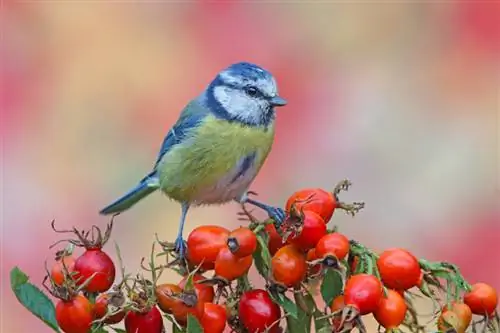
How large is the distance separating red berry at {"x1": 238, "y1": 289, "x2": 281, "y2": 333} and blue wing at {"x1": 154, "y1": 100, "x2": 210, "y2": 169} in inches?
28.5

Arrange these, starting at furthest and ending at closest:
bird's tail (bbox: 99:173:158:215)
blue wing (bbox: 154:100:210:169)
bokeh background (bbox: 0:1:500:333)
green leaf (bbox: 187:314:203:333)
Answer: bokeh background (bbox: 0:1:500:333) < bird's tail (bbox: 99:173:158:215) < blue wing (bbox: 154:100:210:169) < green leaf (bbox: 187:314:203:333)

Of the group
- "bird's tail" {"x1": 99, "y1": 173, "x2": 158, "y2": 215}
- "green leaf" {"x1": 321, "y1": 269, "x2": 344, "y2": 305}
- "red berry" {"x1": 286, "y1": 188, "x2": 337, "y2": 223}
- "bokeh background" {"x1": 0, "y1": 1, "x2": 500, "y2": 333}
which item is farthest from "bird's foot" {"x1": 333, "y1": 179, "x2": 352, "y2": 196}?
"bokeh background" {"x1": 0, "y1": 1, "x2": 500, "y2": 333}

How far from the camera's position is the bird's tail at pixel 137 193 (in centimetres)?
170

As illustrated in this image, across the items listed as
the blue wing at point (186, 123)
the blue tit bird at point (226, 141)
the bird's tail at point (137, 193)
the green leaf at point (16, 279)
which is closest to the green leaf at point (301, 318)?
the green leaf at point (16, 279)

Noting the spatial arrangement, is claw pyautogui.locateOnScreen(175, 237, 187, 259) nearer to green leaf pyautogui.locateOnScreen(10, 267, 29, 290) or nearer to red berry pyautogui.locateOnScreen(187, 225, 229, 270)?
red berry pyautogui.locateOnScreen(187, 225, 229, 270)

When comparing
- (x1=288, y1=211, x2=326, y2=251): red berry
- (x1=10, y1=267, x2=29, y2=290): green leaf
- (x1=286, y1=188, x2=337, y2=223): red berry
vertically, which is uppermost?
(x1=286, y1=188, x2=337, y2=223): red berry

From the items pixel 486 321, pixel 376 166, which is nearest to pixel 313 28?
pixel 376 166

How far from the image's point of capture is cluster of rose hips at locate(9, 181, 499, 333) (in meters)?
0.83

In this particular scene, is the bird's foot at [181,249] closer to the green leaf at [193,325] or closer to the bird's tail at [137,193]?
the green leaf at [193,325]

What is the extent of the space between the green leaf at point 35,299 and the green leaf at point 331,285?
0.23 metres

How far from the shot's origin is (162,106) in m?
2.28

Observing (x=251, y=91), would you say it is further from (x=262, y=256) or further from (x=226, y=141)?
(x=262, y=256)

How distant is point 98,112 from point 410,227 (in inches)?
30.2

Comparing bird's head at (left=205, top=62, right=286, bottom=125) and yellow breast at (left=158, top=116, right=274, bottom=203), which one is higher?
bird's head at (left=205, top=62, right=286, bottom=125)
